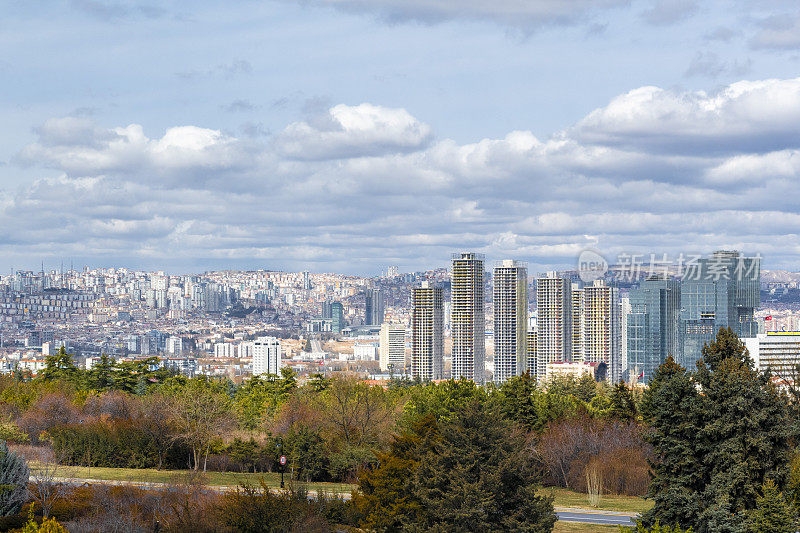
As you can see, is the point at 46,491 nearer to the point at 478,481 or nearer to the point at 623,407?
the point at 478,481

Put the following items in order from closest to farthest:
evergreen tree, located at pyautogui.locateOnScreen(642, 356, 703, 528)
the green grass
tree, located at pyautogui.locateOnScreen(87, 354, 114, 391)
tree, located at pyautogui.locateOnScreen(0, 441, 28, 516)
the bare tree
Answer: evergreen tree, located at pyautogui.locateOnScreen(642, 356, 703, 528) < the bare tree < tree, located at pyautogui.locateOnScreen(0, 441, 28, 516) < the green grass < tree, located at pyautogui.locateOnScreen(87, 354, 114, 391)

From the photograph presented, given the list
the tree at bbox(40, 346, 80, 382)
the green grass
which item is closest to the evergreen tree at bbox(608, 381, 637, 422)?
the green grass

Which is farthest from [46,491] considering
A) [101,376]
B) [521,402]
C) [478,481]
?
[101,376]

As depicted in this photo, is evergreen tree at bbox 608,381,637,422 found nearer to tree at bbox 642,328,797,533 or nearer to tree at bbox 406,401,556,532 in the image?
tree at bbox 642,328,797,533

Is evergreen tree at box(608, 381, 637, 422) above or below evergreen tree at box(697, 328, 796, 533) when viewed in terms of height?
below

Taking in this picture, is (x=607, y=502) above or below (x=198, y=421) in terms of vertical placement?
below

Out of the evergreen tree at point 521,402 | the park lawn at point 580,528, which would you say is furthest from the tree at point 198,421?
the park lawn at point 580,528
